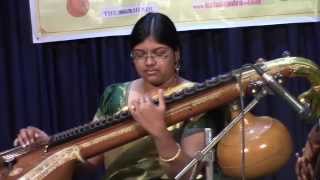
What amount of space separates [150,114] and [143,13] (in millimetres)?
884

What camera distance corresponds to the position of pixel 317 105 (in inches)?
44.9

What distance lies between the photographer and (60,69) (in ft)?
7.18

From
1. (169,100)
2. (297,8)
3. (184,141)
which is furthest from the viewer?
(297,8)

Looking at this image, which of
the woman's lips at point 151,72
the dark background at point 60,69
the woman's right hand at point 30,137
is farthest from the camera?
the dark background at point 60,69

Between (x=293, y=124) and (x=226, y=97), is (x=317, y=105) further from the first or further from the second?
(x=293, y=124)

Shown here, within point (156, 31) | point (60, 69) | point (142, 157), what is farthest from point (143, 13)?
point (142, 157)

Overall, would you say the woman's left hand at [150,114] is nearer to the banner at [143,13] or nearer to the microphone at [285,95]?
the microphone at [285,95]

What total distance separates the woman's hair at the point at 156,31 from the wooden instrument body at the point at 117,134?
254 millimetres

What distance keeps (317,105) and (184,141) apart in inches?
13.5

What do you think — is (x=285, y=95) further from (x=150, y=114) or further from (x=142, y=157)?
(x=142, y=157)

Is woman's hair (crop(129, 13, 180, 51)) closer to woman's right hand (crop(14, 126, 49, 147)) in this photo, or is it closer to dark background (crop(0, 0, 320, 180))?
woman's right hand (crop(14, 126, 49, 147))

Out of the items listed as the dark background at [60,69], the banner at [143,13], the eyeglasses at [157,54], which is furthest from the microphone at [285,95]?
the dark background at [60,69]

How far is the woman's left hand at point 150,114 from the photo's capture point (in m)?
1.16

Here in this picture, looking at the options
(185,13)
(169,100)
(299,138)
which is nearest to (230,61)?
(185,13)
